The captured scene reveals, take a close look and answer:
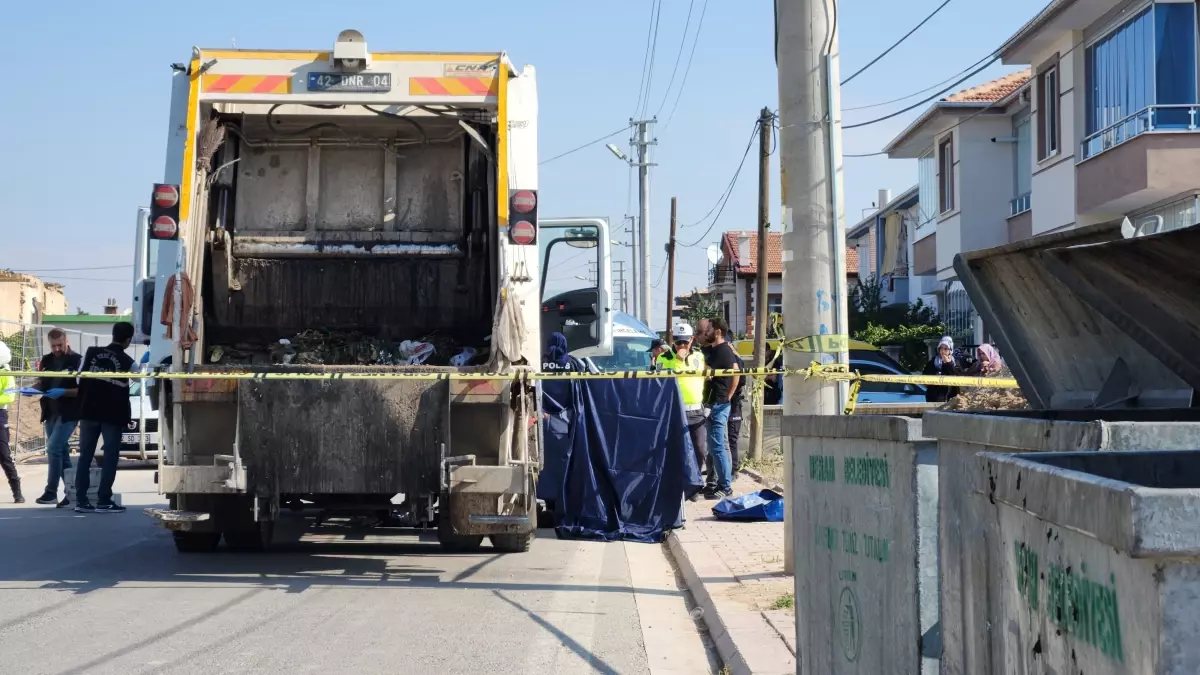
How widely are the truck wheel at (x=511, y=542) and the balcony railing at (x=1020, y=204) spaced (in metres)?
19.4

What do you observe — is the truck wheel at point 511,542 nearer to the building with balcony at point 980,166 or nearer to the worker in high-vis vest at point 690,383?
the worker in high-vis vest at point 690,383

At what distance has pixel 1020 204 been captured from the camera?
88.3ft

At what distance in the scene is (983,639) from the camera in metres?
2.67

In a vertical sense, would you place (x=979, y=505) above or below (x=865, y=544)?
above

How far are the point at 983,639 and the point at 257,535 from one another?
23.6ft

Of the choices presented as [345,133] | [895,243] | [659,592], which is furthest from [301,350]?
[895,243]

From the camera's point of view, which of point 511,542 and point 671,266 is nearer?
point 511,542

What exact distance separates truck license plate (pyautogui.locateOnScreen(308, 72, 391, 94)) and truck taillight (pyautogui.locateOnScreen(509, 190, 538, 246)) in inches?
43.7

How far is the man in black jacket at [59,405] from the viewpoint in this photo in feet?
40.0

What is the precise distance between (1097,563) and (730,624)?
4.82 meters

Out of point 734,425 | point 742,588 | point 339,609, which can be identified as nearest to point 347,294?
point 339,609

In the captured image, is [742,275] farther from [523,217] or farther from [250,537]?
[523,217]

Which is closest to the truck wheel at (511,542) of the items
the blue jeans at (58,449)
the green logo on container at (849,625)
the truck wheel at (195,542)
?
the truck wheel at (195,542)

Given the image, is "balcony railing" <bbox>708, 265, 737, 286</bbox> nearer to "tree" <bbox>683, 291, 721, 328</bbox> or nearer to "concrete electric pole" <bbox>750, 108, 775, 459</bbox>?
"tree" <bbox>683, 291, 721, 328</bbox>
